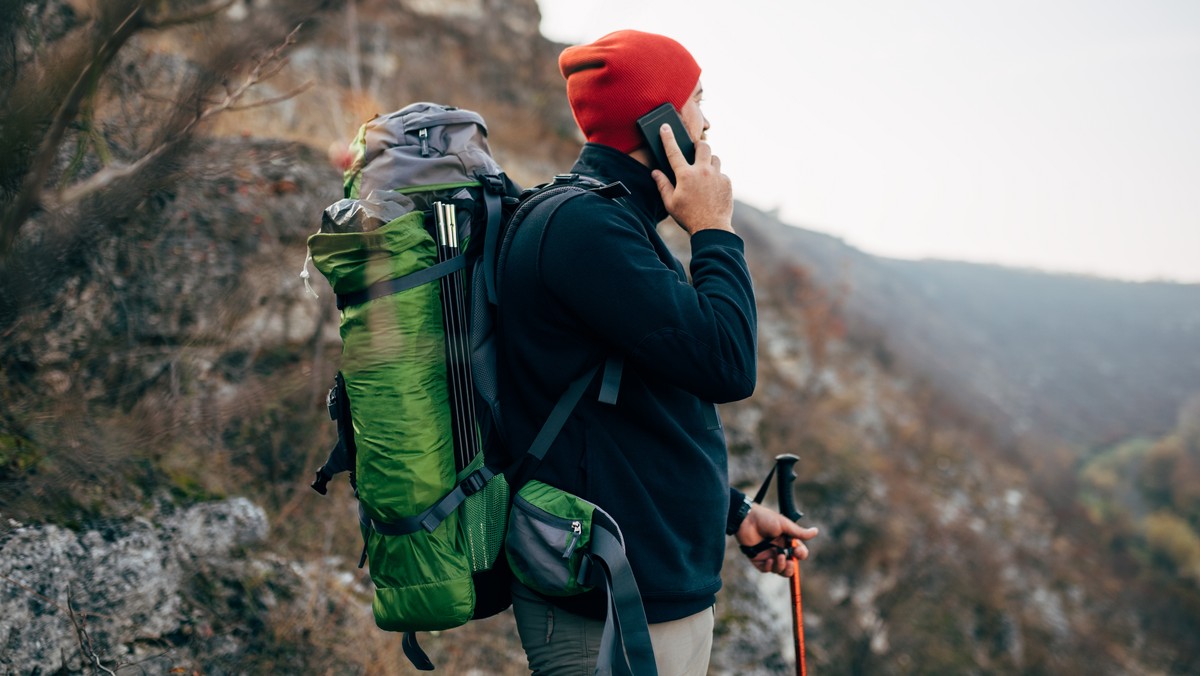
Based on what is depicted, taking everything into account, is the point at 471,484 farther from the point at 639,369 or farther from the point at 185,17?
the point at 185,17

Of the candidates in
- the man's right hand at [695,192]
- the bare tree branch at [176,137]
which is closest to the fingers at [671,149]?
the man's right hand at [695,192]

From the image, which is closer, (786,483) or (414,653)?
(414,653)

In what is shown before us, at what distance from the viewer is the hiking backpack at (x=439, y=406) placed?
1413 millimetres

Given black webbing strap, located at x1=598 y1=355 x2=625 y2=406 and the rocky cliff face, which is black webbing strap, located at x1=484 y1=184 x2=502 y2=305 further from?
the rocky cliff face

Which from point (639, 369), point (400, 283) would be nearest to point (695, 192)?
point (639, 369)

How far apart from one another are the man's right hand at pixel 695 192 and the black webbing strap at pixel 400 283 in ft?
1.69

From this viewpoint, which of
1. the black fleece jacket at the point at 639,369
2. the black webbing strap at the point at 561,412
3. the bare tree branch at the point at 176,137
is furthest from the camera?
the bare tree branch at the point at 176,137

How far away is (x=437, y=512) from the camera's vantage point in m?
1.44

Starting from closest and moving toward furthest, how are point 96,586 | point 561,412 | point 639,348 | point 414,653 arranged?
point 639,348
point 561,412
point 414,653
point 96,586

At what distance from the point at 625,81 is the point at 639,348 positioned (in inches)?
27.6

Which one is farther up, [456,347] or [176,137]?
[176,137]

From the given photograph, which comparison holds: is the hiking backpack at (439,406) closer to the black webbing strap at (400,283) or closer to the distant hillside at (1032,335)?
the black webbing strap at (400,283)

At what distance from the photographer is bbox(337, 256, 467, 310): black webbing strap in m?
1.43

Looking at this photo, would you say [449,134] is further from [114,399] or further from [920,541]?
[920,541]
